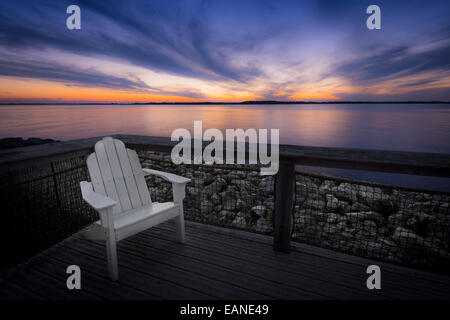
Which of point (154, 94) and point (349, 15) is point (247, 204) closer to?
point (349, 15)

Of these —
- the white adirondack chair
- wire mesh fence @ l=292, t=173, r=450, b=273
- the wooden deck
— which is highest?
the white adirondack chair

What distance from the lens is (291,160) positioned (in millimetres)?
1560

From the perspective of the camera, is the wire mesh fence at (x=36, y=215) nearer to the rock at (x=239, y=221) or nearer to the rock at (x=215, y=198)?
the rock at (x=239, y=221)

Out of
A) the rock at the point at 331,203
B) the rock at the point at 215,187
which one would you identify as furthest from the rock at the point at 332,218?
the rock at the point at 215,187

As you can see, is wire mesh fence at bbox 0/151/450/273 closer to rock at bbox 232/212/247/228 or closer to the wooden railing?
rock at bbox 232/212/247/228

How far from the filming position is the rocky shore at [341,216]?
8.25 feet

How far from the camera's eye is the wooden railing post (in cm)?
161

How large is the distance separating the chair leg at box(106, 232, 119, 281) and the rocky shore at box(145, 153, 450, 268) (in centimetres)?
95

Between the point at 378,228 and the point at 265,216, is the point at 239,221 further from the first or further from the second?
the point at 378,228

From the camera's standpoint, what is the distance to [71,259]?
1.68 meters

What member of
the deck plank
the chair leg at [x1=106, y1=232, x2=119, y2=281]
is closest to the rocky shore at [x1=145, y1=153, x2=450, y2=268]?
the deck plank

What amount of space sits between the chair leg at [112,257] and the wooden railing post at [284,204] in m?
1.20

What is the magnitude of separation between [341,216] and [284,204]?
225 cm

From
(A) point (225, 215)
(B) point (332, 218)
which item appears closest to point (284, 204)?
(A) point (225, 215)
